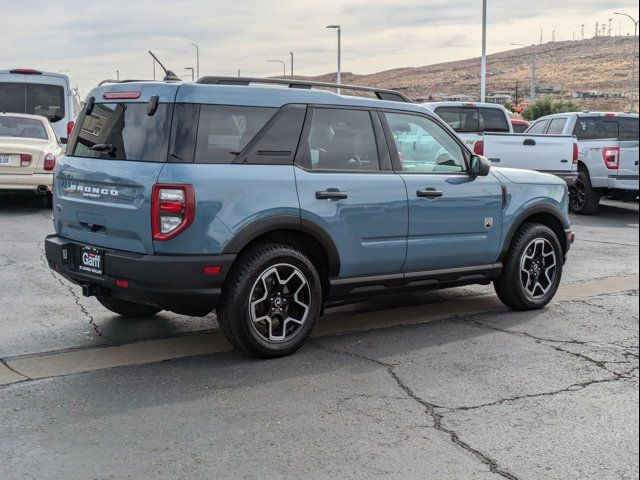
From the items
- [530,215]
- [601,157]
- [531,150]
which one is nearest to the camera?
[530,215]

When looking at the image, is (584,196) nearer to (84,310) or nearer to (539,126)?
(539,126)

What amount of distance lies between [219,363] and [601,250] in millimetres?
7186

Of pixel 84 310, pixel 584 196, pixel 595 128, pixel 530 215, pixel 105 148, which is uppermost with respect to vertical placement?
pixel 595 128

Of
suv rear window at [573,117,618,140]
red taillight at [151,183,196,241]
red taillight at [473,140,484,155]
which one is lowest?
red taillight at [151,183,196,241]

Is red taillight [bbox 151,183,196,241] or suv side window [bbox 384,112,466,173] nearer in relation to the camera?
red taillight [bbox 151,183,196,241]

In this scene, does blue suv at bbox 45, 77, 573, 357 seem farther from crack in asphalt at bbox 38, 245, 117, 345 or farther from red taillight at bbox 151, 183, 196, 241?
crack in asphalt at bbox 38, 245, 117, 345

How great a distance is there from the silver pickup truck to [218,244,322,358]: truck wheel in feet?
32.8

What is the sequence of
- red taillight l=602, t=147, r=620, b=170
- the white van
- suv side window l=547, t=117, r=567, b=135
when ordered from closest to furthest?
1. red taillight l=602, t=147, r=620, b=170
2. suv side window l=547, t=117, r=567, b=135
3. the white van

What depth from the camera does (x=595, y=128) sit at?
55.8 feet

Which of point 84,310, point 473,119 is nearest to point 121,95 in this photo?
point 84,310

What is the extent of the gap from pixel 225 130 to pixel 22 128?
1038 centimetres

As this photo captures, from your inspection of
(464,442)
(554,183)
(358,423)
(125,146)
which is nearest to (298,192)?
(125,146)

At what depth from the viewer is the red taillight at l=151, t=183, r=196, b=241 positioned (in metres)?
5.02

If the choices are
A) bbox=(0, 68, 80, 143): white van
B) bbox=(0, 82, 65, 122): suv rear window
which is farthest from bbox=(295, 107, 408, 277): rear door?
bbox=(0, 82, 65, 122): suv rear window
